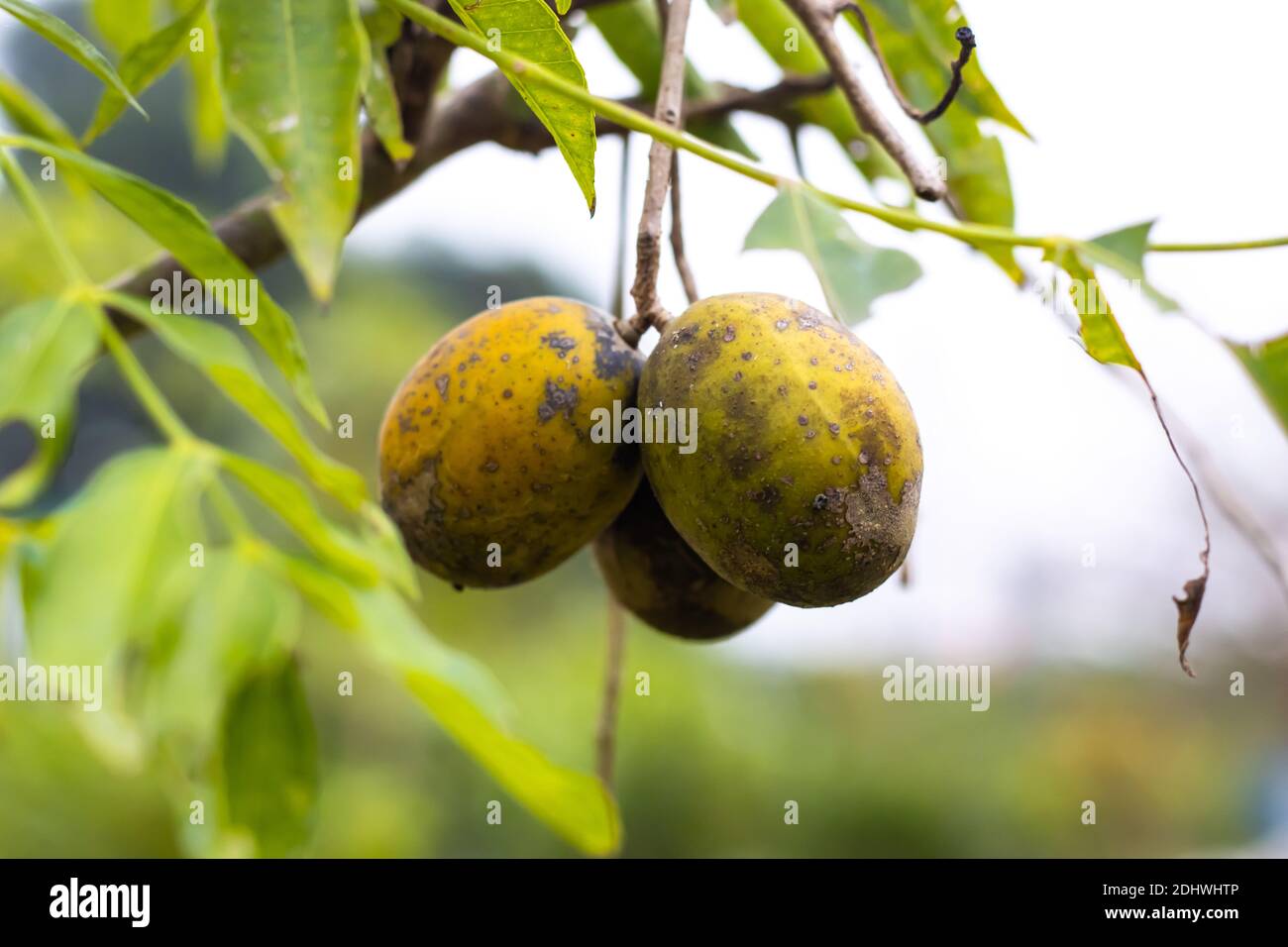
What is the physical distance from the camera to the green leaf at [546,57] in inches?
33.2

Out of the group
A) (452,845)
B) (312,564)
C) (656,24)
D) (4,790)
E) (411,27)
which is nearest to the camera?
(312,564)

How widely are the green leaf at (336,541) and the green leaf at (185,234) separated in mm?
125

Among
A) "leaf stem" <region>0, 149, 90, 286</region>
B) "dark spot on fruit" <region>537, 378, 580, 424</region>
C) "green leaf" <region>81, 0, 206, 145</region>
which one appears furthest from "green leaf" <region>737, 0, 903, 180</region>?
"leaf stem" <region>0, 149, 90, 286</region>

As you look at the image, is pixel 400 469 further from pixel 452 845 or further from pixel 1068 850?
pixel 1068 850

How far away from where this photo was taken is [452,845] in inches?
246

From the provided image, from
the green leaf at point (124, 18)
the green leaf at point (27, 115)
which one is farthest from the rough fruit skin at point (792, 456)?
the green leaf at point (124, 18)

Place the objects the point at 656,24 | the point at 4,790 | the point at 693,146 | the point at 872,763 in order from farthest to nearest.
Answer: the point at 872,763
the point at 4,790
the point at 656,24
the point at 693,146

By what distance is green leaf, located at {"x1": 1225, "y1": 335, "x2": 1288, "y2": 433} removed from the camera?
987 millimetres

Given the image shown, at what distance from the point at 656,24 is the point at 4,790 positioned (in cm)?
260

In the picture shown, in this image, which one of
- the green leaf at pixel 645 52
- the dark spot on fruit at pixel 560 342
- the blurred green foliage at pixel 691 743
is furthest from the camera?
the blurred green foliage at pixel 691 743

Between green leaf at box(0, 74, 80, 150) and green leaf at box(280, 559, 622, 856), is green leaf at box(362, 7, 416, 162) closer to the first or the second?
green leaf at box(0, 74, 80, 150)

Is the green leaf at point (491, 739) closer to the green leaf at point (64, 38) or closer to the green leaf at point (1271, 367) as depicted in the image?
the green leaf at point (64, 38)

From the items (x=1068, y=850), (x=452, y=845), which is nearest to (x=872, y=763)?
(x=1068, y=850)

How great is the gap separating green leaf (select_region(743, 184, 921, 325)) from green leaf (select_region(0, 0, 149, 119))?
1.68 ft
